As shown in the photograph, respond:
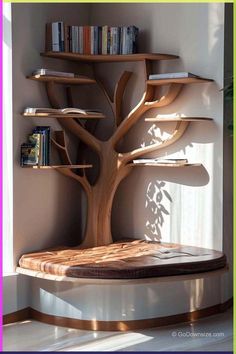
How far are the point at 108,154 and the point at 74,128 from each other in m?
0.34

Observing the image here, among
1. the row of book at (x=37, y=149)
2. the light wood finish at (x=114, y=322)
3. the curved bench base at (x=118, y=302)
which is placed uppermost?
the row of book at (x=37, y=149)

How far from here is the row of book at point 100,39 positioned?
5215 mm

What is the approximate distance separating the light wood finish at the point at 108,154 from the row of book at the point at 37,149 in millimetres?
235

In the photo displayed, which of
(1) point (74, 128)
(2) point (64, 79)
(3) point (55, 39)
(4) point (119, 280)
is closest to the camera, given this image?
(4) point (119, 280)

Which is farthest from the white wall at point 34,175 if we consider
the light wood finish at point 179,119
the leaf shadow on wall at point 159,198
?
the light wood finish at point 179,119

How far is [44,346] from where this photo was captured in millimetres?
4238

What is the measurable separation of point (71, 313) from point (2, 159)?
123cm

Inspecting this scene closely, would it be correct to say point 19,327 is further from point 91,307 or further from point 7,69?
point 7,69

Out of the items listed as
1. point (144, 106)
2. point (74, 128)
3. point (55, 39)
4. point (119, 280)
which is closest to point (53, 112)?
point (74, 128)

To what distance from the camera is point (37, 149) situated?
4.87 metres

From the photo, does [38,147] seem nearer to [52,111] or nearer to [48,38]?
[52,111]

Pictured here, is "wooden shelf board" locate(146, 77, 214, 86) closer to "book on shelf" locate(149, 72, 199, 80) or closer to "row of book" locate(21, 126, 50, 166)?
"book on shelf" locate(149, 72, 199, 80)

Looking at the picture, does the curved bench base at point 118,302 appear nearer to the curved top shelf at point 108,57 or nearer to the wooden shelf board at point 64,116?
the wooden shelf board at point 64,116

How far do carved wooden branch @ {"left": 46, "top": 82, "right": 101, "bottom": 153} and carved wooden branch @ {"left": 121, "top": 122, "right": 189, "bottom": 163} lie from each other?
0.81 feet
